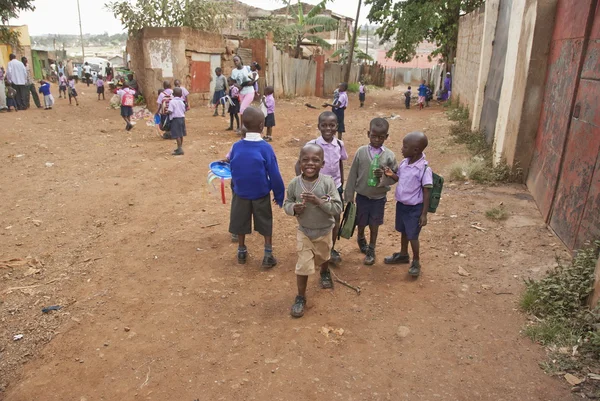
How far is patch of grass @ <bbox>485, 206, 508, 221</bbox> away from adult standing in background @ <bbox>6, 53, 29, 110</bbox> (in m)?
13.6

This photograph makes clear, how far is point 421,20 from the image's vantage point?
16812mm

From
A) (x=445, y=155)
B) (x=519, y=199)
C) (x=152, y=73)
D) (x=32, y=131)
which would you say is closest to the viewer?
(x=519, y=199)

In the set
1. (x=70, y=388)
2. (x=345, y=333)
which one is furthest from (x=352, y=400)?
(x=70, y=388)

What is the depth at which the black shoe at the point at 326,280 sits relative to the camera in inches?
147

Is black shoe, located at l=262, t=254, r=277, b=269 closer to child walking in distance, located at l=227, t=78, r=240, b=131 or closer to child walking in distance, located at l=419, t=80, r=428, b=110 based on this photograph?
child walking in distance, located at l=227, t=78, r=240, b=131

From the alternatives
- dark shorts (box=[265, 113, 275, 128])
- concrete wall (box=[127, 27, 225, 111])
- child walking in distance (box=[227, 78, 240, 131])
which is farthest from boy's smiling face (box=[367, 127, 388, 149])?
concrete wall (box=[127, 27, 225, 111])

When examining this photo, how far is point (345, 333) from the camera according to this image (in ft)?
10.3

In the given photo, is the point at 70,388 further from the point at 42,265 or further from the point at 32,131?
the point at 32,131

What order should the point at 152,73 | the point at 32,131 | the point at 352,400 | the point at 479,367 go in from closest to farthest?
1. the point at 352,400
2. the point at 479,367
3. the point at 32,131
4. the point at 152,73

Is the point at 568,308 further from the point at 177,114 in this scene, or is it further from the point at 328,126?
the point at 177,114

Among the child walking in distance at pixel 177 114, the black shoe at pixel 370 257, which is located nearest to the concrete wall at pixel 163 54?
the child walking in distance at pixel 177 114

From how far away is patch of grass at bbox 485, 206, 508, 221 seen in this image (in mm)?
5051

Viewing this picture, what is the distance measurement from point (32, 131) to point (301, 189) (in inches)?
385

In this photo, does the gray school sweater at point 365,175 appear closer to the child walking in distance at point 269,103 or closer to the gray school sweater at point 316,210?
the gray school sweater at point 316,210
